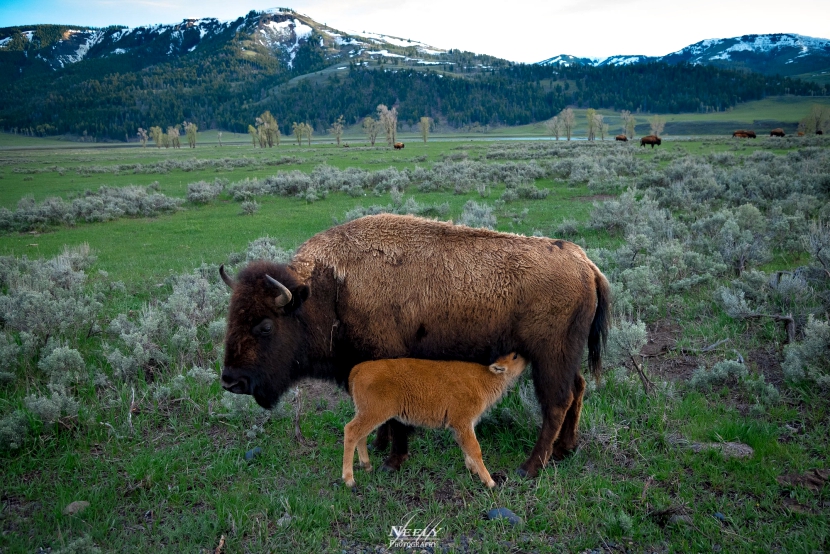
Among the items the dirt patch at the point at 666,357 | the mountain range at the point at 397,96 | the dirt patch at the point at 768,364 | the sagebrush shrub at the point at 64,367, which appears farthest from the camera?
the mountain range at the point at 397,96

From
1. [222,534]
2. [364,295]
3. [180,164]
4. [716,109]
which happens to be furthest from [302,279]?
[716,109]

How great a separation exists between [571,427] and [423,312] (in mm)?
1754

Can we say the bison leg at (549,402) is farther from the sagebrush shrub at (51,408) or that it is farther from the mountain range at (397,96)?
the mountain range at (397,96)

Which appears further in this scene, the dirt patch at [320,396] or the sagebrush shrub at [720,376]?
the dirt patch at [320,396]

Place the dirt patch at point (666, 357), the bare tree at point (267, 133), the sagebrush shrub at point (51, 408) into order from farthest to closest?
the bare tree at point (267, 133) → the dirt patch at point (666, 357) → the sagebrush shrub at point (51, 408)

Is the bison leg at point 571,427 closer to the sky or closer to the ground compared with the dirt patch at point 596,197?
closer to the ground

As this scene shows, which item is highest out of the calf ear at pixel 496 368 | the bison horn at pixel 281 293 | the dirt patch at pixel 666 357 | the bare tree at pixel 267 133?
the bare tree at pixel 267 133

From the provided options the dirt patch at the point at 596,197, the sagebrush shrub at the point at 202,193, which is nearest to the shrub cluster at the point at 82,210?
the sagebrush shrub at the point at 202,193

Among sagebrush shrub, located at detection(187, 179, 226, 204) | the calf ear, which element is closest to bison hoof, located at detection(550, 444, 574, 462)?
the calf ear

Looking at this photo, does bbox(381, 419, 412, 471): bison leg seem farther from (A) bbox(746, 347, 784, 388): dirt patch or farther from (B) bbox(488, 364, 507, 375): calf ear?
(A) bbox(746, 347, 784, 388): dirt patch

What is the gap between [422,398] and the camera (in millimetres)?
3949

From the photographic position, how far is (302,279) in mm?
4301

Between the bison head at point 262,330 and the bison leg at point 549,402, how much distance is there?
2122mm

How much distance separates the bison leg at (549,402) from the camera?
13.3 feet
